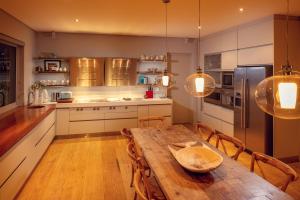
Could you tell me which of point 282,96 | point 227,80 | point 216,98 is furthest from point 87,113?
point 282,96

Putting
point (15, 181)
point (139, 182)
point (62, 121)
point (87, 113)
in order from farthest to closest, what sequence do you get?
1. point (87, 113)
2. point (62, 121)
3. point (15, 181)
4. point (139, 182)

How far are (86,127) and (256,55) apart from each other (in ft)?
12.6

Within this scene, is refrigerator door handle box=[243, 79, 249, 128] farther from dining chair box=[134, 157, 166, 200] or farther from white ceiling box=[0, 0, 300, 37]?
dining chair box=[134, 157, 166, 200]

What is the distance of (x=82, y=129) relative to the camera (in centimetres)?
546

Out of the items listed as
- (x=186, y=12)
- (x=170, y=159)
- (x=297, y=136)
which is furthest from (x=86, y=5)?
(x=297, y=136)

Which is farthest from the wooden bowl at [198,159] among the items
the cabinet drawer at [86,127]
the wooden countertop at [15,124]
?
the cabinet drawer at [86,127]

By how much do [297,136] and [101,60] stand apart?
4.39 metres

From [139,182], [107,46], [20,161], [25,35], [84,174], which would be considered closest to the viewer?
[139,182]

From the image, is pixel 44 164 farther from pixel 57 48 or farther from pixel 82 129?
pixel 57 48

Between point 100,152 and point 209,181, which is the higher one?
point 209,181

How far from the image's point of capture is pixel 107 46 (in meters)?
5.95

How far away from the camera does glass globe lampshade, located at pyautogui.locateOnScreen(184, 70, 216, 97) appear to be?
7.81 ft

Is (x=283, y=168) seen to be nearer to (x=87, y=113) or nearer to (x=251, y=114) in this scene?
(x=251, y=114)

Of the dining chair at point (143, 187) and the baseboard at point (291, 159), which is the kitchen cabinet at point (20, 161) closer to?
the dining chair at point (143, 187)
